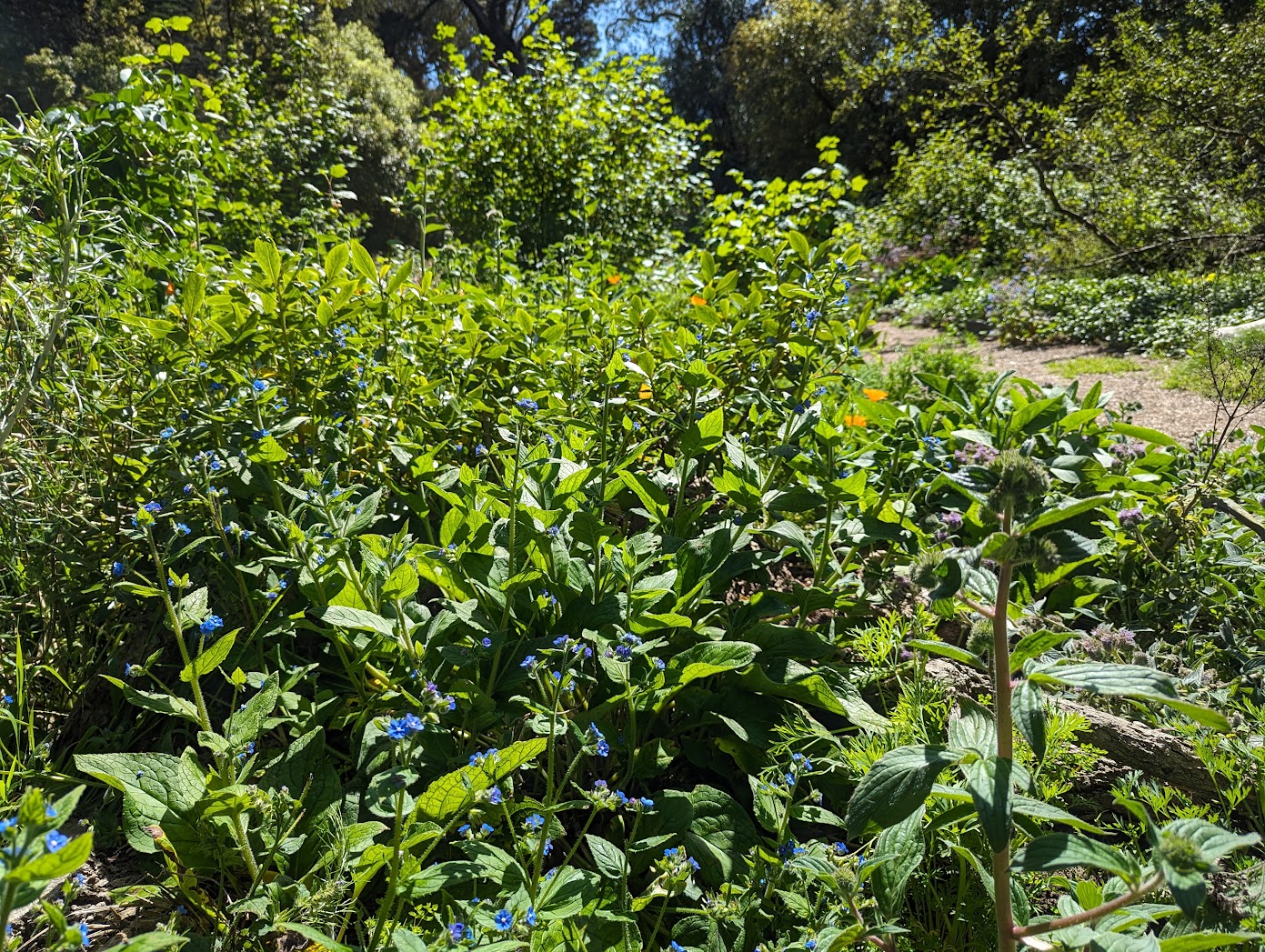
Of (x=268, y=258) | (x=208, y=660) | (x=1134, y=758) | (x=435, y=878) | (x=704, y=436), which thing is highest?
(x=268, y=258)

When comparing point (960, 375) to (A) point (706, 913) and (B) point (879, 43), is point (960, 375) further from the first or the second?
(B) point (879, 43)

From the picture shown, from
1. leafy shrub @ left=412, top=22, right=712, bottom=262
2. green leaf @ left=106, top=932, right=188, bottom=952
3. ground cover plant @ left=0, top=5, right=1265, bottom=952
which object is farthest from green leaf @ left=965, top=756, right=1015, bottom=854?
leafy shrub @ left=412, top=22, right=712, bottom=262

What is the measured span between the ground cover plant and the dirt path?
1.16 meters

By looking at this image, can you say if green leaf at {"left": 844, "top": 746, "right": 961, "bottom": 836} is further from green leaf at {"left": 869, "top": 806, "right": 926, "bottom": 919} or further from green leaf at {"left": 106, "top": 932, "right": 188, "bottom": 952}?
green leaf at {"left": 106, "top": 932, "right": 188, "bottom": 952}

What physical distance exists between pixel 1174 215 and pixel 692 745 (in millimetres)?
9442

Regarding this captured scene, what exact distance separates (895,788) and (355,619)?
38.3 inches

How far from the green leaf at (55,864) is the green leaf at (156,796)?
1.76ft

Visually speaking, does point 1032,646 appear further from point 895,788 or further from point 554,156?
point 554,156

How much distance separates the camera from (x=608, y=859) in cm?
128

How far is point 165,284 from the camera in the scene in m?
2.60

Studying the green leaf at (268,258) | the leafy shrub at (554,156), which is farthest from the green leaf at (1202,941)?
the leafy shrub at (554,156)

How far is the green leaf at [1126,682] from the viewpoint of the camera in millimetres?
841

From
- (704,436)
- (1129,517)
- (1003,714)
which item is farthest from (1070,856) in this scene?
(1129,517)

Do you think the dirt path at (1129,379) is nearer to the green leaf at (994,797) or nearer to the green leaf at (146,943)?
the green leaf at (994,797)
